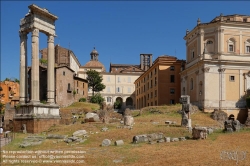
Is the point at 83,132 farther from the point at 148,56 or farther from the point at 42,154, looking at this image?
the point at 148,56

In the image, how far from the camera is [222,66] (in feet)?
145

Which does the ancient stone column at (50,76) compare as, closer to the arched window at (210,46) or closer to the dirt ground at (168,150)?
the dirt ground at (168,150)

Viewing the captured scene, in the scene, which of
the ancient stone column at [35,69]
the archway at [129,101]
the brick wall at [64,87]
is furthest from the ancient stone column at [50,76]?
the archway at [129,101]

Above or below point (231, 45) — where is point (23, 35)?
below

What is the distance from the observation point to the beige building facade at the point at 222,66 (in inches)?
1725

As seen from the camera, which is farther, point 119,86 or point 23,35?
point 119,86

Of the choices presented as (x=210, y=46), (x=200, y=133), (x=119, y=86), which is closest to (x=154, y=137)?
(x=200, y=133)

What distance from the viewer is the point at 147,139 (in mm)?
19391

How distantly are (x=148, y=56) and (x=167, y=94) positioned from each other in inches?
2057

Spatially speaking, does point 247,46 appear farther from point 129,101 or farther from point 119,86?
point 129,101

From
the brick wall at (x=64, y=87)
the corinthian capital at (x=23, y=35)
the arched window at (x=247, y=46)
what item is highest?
the arched window at (x=247, y=46)

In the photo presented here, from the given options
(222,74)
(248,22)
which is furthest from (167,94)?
(248,22)

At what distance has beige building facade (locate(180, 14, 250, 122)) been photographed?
43.8m

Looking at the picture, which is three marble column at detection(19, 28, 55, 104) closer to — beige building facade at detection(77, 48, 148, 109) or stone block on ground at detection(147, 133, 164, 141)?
stone block on ground at detection(147, 133, 164, 141)
